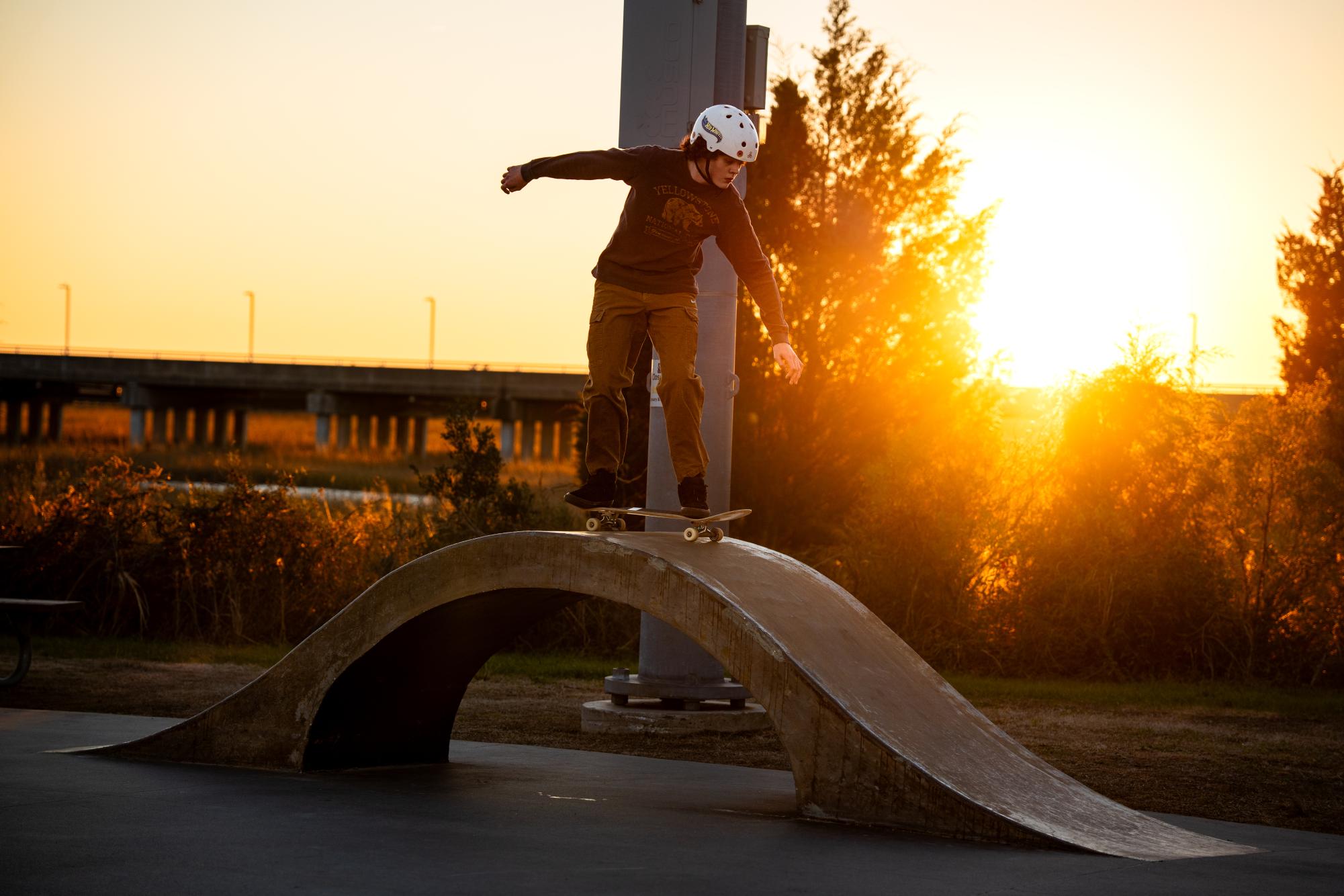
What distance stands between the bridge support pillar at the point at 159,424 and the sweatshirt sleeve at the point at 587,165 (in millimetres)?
62794

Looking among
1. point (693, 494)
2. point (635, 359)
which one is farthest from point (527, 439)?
point (693, 494)

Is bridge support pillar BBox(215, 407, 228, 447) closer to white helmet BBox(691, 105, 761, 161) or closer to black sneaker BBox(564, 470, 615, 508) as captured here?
black sneaker BBox(564, 470, 615, 508)

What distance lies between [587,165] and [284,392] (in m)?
61.2

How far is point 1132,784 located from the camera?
26.8 feet

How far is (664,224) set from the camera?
24.8ft

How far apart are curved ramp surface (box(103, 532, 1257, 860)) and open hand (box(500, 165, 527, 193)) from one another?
Result: 166cm

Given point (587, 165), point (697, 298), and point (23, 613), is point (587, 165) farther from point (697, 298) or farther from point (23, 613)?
point (23, 613)

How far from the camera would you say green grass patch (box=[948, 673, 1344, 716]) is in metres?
11.6

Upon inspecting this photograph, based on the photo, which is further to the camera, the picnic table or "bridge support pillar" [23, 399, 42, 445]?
"bridge support pillar" [23, 399, 42, 445]

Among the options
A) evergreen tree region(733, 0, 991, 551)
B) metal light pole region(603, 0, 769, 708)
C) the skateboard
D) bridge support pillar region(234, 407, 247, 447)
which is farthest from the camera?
bridge support pillar region(234, 407, 247, 447)

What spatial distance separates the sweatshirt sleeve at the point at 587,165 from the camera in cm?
743

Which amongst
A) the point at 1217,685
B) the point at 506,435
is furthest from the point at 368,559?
the point at 506,435

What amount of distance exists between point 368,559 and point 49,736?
6757mm

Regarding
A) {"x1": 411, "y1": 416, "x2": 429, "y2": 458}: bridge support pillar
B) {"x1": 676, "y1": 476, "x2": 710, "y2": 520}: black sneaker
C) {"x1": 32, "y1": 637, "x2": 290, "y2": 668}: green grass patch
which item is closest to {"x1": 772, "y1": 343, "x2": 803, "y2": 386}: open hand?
{"x1": 676, "y1": 476, "x2": 710, "y2": 520}: black sneaker
